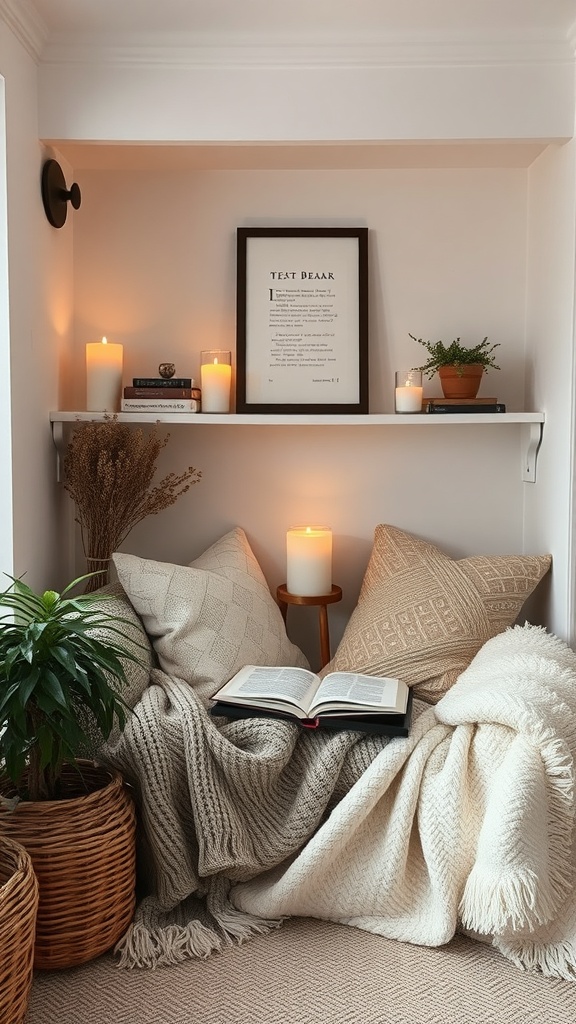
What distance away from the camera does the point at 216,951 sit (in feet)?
5.95

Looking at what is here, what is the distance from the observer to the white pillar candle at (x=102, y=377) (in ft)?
8.24

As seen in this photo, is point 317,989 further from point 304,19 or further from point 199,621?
point 304,19

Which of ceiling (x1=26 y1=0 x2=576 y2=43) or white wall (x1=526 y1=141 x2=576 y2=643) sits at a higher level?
ceiling (x1=26 y1=0 x2=576 y2=43)

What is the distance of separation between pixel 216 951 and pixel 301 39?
6.89ft

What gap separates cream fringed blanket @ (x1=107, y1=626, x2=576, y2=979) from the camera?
175 cm

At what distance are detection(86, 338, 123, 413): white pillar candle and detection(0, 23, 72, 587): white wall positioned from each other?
10 cm

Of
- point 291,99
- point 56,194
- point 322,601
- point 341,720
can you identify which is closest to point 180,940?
point 341,720

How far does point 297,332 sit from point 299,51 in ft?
2.39

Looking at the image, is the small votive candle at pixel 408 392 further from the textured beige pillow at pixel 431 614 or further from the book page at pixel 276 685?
the book page at pixel 276 685

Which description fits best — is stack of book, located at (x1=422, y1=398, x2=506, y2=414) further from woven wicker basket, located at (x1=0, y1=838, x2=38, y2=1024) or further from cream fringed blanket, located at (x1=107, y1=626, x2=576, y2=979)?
woven wicker basket, located at (x1=0, y1=838, x2=38, y2=1024)

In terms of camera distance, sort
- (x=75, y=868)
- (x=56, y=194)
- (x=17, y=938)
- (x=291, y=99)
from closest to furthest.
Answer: (x=17, y=938) < (x=75, y=868) < (x=291, y=99) < (x=56, y=194)

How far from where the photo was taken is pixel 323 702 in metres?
2.01

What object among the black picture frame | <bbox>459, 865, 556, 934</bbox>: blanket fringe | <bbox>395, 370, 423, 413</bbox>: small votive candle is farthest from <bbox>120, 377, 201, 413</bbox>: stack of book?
<bbox>459, 865, 556, 934</bbox>: blanket fringe

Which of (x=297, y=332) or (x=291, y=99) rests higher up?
(x=291, y=99)
